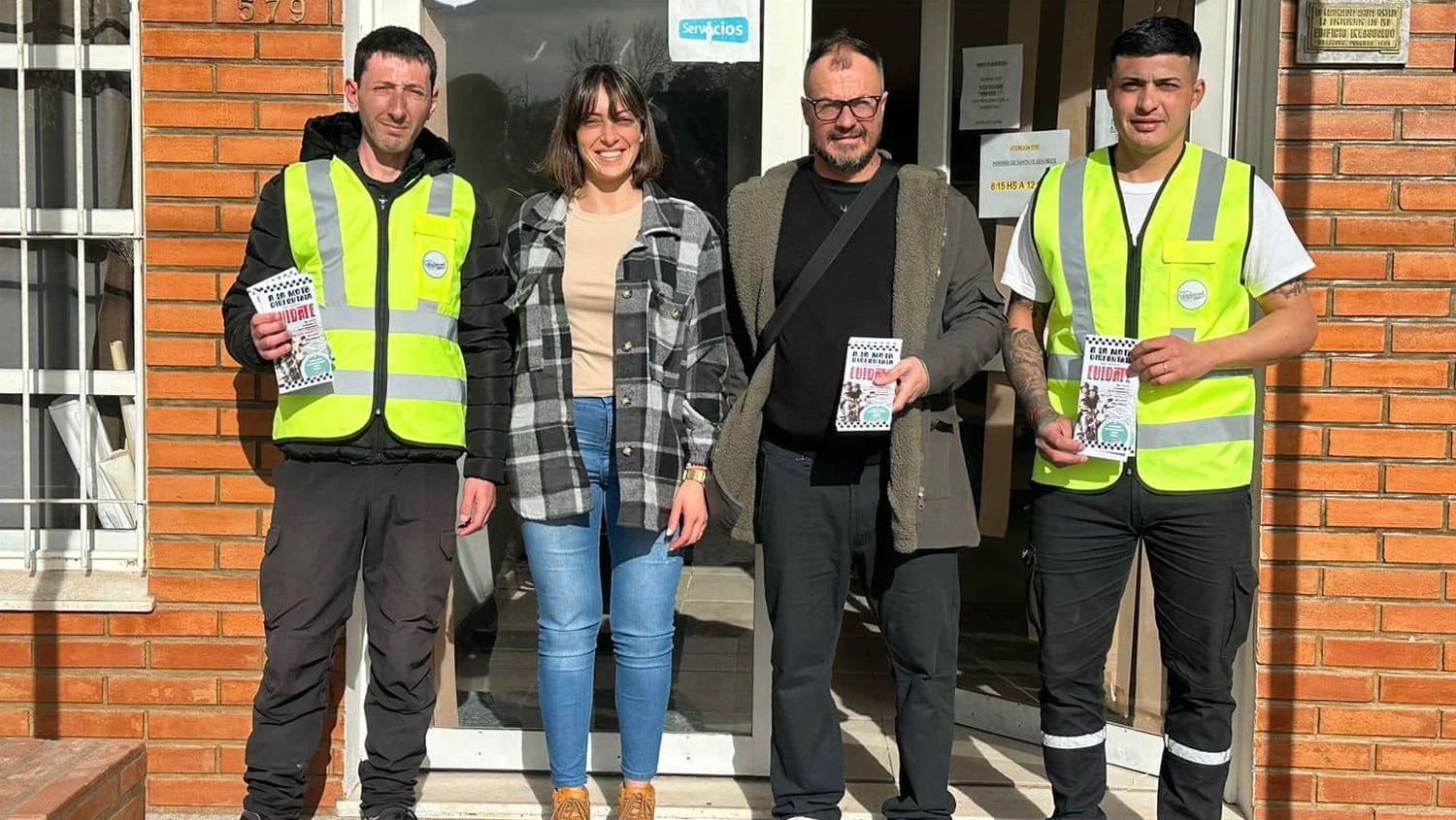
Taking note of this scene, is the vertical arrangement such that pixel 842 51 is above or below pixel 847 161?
above

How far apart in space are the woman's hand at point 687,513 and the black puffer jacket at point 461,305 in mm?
453

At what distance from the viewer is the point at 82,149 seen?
3.90 m

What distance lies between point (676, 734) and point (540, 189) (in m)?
1.73

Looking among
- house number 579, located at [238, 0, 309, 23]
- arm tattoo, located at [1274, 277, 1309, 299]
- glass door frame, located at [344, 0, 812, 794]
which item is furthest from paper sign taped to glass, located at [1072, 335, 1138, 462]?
house number 579, located at [238, 0, 309, 23]

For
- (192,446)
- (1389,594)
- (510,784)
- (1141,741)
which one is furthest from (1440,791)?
(192,446)

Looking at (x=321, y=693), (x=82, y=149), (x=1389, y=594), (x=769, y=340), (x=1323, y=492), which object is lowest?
(x=321, y=693)

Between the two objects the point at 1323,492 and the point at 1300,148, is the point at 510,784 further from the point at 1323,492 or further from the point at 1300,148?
Result: the point at 1300,148

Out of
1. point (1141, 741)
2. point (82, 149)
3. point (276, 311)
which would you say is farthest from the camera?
point (1141, 741)

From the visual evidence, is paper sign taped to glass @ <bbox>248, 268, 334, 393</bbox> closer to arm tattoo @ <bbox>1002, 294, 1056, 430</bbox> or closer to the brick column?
the brick column

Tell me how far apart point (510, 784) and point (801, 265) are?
1914mm

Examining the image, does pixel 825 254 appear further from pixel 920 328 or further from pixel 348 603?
pixel 348 603

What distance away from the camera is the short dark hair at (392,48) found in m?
3.20

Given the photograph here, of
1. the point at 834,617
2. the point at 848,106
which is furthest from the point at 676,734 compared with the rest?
the point at 848,106

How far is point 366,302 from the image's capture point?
3.21 metres
